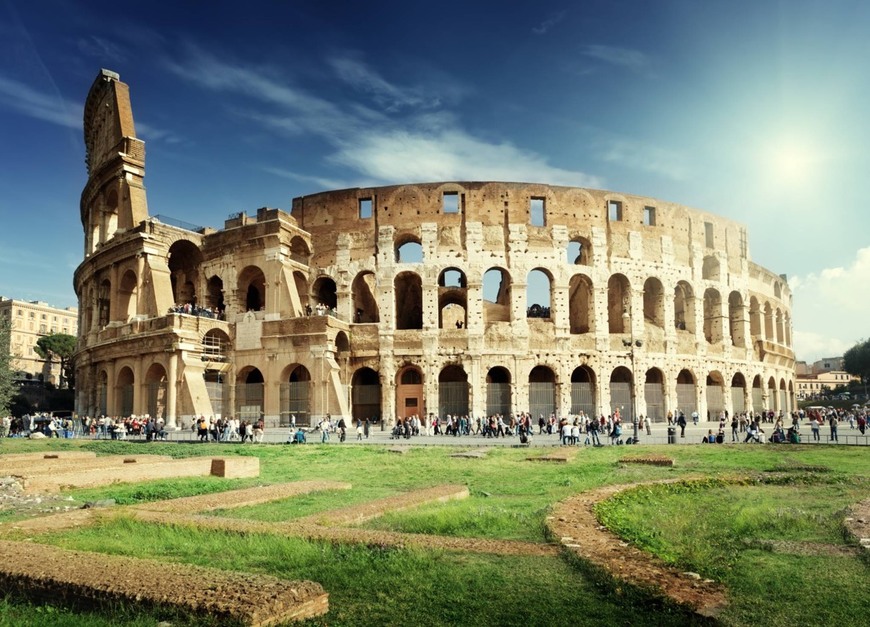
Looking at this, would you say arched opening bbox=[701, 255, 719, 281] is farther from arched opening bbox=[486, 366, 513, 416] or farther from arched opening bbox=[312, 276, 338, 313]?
arched opening bbox=[312, 276, 338, 313]

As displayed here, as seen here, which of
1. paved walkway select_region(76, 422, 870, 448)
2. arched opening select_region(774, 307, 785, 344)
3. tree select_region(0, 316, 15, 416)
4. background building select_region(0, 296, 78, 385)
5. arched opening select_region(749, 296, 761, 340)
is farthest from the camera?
background building select_region(0, 296, 78, 385)

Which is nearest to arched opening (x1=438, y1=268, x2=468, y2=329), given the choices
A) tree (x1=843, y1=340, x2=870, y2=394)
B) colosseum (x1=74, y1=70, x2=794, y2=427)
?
colosseum (x1=74, y1=70, x2=794, y2=427)

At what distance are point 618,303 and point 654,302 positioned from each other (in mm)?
1843

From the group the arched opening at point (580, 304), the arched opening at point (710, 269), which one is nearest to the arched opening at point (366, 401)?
the arched opening at point (580, 304)

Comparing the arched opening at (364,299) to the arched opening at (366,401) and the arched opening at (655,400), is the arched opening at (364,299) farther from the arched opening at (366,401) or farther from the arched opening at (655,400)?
the arched opening at (655,400)

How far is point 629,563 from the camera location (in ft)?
18.1

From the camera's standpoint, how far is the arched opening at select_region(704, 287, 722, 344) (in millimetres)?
38062

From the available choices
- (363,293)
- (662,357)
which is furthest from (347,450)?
(662,357)

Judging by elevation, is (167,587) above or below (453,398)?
below

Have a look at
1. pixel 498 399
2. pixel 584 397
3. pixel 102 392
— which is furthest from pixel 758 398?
pixel 102 392

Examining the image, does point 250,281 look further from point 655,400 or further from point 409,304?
point 655,400

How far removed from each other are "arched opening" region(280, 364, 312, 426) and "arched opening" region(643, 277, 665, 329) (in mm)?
18049

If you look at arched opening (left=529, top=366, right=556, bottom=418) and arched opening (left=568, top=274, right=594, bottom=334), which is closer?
arched opening (left=529, top=366, right=556, bottom=418)

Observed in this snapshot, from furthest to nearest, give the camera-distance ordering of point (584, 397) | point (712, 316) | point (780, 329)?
1. point (780, 329)
2. point (712, 316)
3. point (584, 397)
